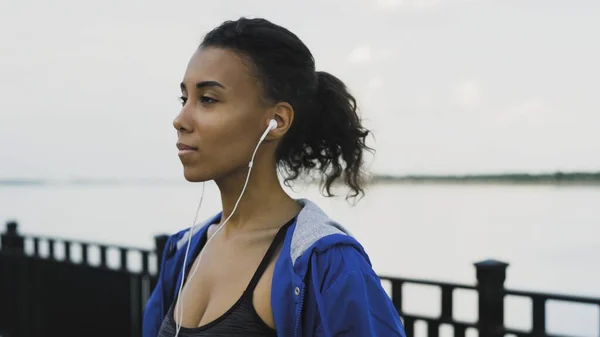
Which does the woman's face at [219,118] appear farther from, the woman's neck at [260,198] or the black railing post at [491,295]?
the black railing post at [491,295]

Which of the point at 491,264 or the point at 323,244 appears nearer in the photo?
the point at 323,244

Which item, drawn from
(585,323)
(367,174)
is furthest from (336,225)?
(585,323)

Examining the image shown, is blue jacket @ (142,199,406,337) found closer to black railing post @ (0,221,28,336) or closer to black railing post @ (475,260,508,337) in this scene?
black railing post @ (475,260,508,337)

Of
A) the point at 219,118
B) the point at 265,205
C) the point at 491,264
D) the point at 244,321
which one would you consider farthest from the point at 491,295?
the point at 219,118

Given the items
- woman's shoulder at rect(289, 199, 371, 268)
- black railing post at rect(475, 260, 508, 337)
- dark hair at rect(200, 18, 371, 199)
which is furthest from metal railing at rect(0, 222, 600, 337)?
woman's shoulder at rect(289, 199, 371, 268)

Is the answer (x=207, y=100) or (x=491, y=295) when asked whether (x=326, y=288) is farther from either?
(x=491, y=295)

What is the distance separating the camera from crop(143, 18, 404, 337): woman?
145 centimetres

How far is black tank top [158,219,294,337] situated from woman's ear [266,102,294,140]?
26 centimetres

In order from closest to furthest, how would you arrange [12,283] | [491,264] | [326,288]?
[326,288]
[491,264]
[12,283]

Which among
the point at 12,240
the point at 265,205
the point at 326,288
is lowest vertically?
the point at 12,240

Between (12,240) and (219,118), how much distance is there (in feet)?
20.7

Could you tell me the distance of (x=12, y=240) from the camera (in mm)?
7125

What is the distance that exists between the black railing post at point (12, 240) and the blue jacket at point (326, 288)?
20.3 feet

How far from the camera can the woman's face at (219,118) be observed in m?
1.61
